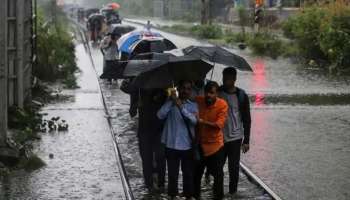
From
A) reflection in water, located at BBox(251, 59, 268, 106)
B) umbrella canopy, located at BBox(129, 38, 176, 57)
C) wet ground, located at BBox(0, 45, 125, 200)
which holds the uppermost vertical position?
umbrella canopy, located at BBox(129, 38, 176, 57)

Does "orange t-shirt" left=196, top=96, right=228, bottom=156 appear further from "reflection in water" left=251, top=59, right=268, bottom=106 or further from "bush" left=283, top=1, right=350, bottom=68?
"bush" left=283, top=1, right=350, bottom=68

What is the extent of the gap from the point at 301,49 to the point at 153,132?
21837 mm

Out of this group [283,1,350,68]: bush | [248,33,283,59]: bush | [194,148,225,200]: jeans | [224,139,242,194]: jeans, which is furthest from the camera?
[248,33,283,59]: bush

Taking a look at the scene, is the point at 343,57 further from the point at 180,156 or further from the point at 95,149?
A: the point at 180,156

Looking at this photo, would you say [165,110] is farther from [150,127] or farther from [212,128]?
[150,127]

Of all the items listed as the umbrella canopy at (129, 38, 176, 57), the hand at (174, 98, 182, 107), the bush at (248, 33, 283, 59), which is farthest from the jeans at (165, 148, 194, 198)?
the bush at (248, 33, 283, 59)

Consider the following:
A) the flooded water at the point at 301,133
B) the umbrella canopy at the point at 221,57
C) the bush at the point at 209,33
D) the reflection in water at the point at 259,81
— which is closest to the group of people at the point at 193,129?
the umbrella canopy at the point at 221,57

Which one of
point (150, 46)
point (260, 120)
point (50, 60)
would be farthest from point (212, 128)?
→ point (50, 60)

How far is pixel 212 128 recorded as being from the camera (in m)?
8.42

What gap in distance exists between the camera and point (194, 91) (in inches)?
353

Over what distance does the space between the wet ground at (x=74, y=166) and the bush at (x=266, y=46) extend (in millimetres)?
16500

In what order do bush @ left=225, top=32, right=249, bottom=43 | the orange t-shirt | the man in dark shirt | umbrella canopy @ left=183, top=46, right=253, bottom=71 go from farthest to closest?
bush @ left=225, top=32, right=249, bottom=43 < umbrella canopy @ left=183, top=46, right=253, bottom=71 < the man in dark shirt < the orange t-shirt

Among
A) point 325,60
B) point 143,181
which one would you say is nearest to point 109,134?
point 143,181

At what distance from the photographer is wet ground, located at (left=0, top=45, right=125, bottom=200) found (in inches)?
375
